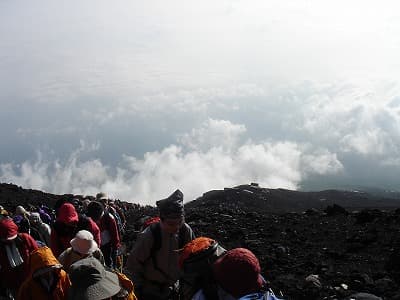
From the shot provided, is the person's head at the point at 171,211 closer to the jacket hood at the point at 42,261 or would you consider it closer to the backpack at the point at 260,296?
the jacket hood at the point at 42,261

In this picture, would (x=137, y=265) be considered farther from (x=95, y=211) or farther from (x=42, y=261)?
(x=95, y=211)

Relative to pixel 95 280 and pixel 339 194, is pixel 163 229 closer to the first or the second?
pixel 95 280

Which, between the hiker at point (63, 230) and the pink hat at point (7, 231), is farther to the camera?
the hiker at point (63, 230)

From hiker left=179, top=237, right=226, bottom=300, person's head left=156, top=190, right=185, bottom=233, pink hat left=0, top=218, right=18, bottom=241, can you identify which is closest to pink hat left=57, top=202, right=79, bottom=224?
pink hat left=0, top=218, right=18, bottom=241

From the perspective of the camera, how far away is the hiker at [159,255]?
16.9ft

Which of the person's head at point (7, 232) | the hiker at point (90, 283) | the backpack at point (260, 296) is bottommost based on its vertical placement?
the person's head at point (7, 232)

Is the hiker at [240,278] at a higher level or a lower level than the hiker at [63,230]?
higher

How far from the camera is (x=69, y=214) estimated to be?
21.4 feet

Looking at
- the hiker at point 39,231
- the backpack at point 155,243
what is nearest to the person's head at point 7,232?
the hiker at point 39,231

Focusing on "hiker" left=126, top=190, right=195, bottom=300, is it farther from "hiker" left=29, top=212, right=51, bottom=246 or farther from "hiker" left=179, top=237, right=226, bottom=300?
"hiker" left=29, top=212, right=51, bottom=246

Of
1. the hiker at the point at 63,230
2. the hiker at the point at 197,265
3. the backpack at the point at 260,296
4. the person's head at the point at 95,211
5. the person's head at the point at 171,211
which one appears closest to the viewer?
the backpack at the point at 260,296

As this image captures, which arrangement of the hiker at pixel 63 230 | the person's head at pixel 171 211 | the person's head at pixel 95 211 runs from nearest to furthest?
the person's head at pixel 171 211 → the hiker at pixel 63 230 → the person's head at pixel 95 211

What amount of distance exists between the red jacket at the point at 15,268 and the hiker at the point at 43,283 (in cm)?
171

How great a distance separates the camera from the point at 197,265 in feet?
12.4
